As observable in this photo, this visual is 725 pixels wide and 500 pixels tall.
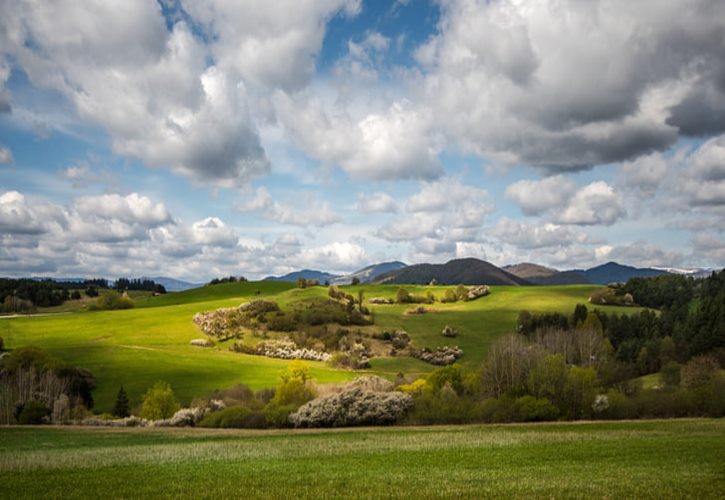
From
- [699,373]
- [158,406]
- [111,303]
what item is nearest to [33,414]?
[158,406]

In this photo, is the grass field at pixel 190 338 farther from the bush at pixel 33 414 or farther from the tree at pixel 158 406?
the bush at pixel 33 414

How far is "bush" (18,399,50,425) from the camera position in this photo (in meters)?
63.8

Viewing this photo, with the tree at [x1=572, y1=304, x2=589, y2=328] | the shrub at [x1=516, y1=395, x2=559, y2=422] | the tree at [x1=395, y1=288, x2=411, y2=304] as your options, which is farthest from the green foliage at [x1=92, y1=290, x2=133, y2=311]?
the shrub at [x1=516, y1=395, x2=559, y2=422]

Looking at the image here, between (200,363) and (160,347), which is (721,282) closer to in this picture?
Result: (200,363)

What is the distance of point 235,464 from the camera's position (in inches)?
1013

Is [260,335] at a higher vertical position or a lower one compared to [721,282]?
lower

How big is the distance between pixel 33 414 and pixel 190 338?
6114cm

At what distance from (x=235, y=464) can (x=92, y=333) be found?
388 ft

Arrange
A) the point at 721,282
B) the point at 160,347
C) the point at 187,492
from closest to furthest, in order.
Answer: the point at 187,492 < the point at 160,347 < the point at 721,282

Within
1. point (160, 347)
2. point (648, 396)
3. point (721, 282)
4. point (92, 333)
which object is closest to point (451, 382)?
point (648, 396)

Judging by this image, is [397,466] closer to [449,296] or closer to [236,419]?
[236,419]

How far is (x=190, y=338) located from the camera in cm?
12506

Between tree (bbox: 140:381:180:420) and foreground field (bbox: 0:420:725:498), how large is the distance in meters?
32.5

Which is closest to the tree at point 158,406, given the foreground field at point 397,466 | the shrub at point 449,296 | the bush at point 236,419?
the bush at point 236,419
